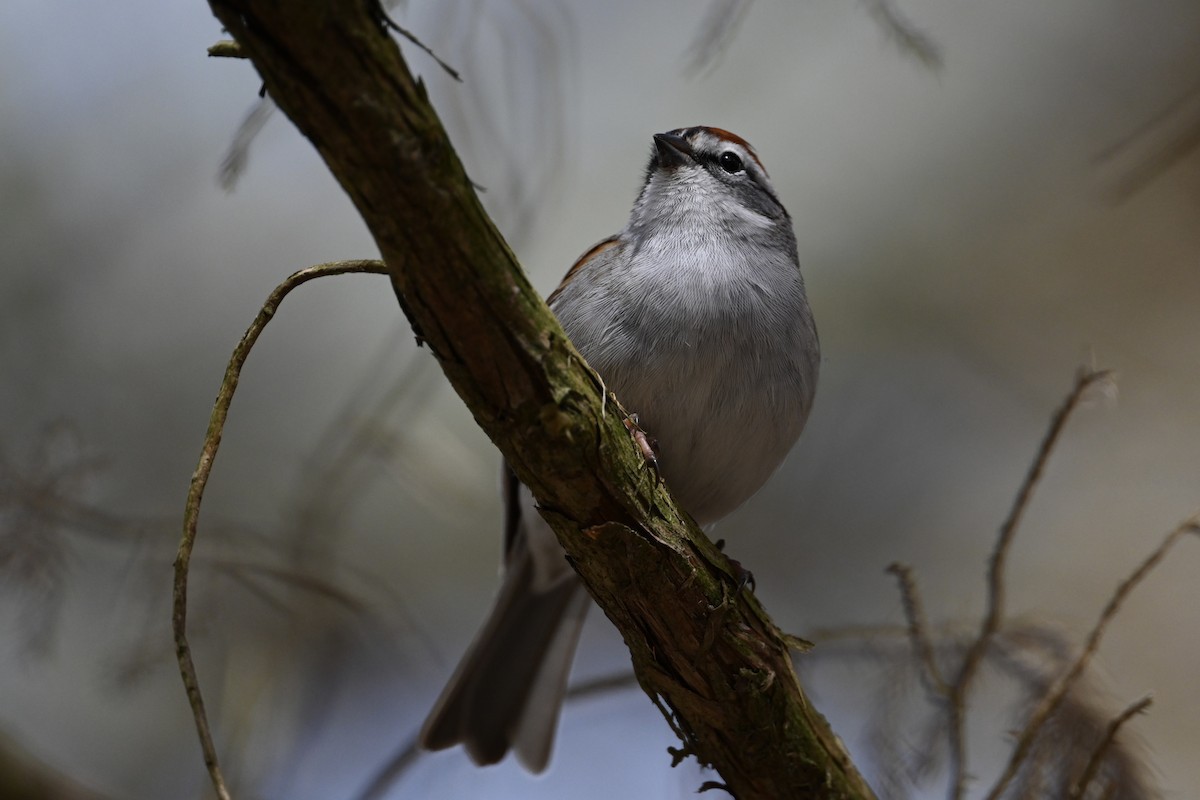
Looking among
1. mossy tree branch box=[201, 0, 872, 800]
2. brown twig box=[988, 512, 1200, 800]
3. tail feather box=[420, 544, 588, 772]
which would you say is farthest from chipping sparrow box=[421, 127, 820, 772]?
brown twig box=[988, 512, 1200, 800]

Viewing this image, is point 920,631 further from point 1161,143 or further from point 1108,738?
point 1161,143

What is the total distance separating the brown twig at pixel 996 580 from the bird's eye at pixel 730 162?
1.72 metres

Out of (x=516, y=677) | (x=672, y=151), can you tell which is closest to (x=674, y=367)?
(x=672, y=151)

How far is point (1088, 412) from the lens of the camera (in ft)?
21.4

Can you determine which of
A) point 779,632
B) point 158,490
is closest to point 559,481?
point 779,632

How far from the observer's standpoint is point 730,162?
4.28 m

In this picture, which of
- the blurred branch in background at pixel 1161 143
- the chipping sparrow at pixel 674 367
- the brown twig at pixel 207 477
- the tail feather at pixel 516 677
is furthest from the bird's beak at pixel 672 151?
the brown twig at pixel 207 477

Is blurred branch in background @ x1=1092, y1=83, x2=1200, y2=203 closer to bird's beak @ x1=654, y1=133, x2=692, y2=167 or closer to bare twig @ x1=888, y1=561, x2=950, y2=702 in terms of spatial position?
bird's beak @ x1=654, y1=133, x2=692, y2=167

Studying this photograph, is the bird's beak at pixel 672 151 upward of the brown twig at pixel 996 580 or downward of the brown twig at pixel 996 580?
upward

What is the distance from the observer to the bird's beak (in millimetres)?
4156

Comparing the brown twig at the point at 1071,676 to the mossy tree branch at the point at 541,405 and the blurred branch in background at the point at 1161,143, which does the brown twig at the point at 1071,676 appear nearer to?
the mossy tree branch at the point at 541,405

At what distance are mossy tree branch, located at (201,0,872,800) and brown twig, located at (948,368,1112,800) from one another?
31cm

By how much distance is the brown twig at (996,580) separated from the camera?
2.96 m

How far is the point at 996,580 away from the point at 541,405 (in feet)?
5.21
